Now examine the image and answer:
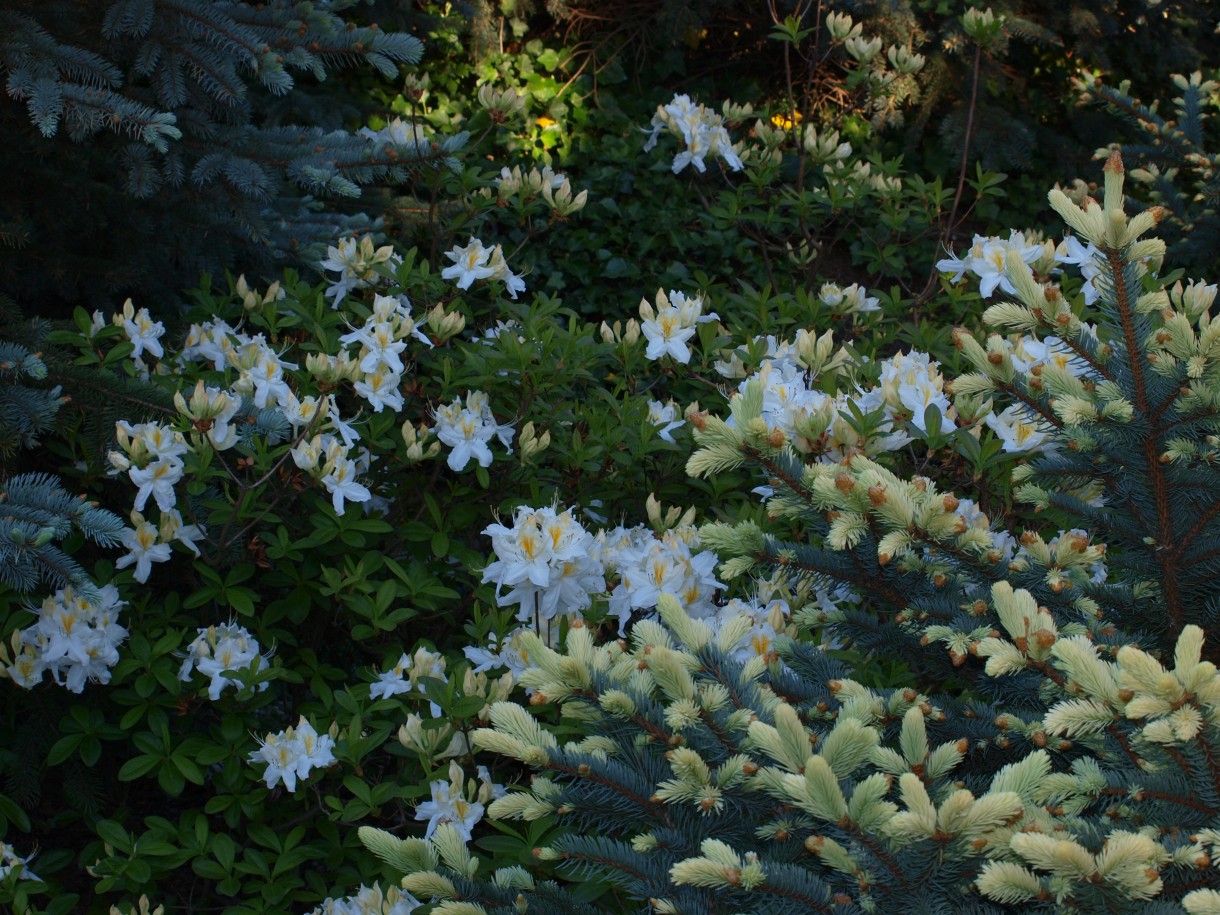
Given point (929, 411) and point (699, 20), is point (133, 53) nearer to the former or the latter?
point (929, 411)

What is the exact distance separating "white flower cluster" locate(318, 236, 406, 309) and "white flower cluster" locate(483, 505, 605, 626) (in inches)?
45.1

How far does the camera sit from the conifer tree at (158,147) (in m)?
2.47

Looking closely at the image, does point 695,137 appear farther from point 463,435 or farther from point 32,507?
point 32,507

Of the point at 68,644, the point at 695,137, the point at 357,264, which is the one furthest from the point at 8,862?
the point at 695,137

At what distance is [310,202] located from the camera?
10.8 feet

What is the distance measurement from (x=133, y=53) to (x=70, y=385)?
3.08 ft

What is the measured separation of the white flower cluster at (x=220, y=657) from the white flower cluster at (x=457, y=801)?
1.51 feet

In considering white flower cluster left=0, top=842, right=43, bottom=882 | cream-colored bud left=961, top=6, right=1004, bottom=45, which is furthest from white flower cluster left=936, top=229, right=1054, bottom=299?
white flower cluster left=0, top=842, right=43, bottom=882

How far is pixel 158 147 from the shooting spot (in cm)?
233

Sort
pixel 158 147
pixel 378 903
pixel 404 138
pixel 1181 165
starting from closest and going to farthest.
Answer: pixel 378 903 → pixel 158 147 → pixel 404 138 → pixel 1181 165

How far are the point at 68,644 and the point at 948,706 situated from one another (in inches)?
61.6

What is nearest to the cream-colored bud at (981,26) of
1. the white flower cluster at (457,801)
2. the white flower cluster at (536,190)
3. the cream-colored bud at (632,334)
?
the white flower cluster at (536,190)

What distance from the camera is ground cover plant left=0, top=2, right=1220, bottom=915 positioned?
122 cm

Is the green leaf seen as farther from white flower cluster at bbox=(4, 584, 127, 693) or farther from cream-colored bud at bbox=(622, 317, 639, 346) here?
cream-colored bud at bbox=(622, 317, 639, 346)
